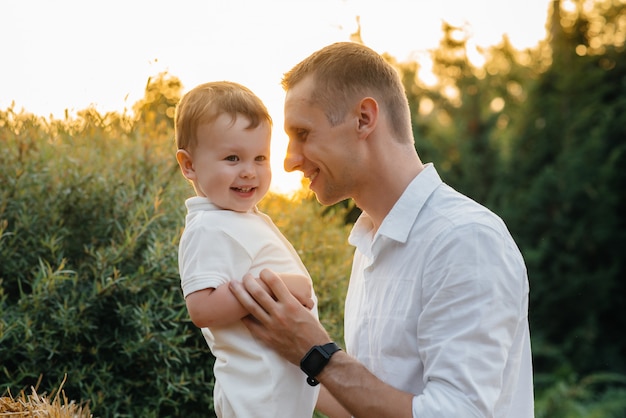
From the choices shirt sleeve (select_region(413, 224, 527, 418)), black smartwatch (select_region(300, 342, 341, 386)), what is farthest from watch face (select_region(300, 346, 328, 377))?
shirt sleeve (select_region(413, 224, 527, 418))

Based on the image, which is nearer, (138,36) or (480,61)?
(138,36)

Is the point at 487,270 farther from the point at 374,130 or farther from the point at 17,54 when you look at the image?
the point at 17,54

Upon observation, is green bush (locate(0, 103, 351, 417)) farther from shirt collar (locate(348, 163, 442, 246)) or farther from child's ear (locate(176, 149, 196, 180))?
shirt collar (locate(348, 163, 442, 246))

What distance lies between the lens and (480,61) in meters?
8.98

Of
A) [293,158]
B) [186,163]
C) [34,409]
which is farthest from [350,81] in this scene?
[34,409]

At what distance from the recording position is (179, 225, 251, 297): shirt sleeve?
7.25ft

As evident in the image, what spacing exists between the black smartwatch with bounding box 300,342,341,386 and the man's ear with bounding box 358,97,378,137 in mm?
635

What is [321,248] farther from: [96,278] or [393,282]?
[393,282]

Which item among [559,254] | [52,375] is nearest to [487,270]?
[52,375]

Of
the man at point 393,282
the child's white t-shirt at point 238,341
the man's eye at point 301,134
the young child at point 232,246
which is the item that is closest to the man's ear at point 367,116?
the man at point 393,282

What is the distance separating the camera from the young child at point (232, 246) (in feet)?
7.27

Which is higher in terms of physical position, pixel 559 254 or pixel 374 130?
pixel 374 130

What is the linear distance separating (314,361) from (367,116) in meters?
0.73

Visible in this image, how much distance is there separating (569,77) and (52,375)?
6.64 meters
